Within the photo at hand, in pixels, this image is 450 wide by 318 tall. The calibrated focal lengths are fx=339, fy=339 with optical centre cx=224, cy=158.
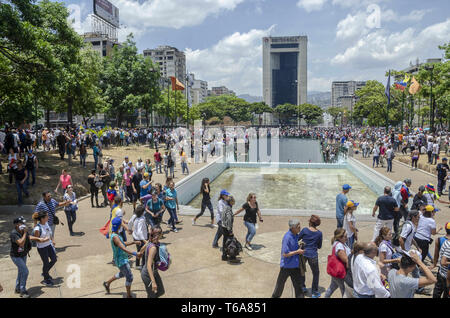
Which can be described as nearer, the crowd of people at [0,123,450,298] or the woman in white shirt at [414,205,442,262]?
the crowd of people at [0,123,450,298]

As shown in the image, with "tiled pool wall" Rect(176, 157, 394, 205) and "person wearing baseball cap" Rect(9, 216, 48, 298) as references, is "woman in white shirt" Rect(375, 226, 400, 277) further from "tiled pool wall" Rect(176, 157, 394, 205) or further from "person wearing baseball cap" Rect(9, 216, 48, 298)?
"tiled pool wall" Rect(176, 157, 394, 205)

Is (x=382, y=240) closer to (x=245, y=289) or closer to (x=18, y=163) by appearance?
(x=245, y=289)

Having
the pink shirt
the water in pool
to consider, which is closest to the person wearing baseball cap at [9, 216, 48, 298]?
the pink shirt

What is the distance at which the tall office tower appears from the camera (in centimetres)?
16200

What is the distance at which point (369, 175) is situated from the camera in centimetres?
2012

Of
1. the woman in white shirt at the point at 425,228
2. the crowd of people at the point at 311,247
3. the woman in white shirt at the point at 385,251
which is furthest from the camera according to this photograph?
the woman in white shirt at the point at 425,228

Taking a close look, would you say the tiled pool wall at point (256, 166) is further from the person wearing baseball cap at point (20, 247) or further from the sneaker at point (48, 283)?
the person wearing baseball cap at point (20, 247)

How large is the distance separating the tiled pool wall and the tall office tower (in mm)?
138237

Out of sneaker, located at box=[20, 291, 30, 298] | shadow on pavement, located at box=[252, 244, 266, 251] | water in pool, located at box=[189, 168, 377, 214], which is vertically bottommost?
water in pool, located at box=[189, 168, 377, 214]

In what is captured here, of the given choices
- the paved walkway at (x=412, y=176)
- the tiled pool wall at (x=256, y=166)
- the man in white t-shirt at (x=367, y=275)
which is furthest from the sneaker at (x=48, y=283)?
the paved walkway at (x=412, y=176)

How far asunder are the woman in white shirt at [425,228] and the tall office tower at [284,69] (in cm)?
15740

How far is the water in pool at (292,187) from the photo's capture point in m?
15.2

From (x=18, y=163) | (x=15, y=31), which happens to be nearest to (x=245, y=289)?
(x=18, y=163)

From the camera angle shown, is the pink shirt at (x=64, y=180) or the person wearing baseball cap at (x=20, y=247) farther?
the pink shirt at (x=64, y=180)
